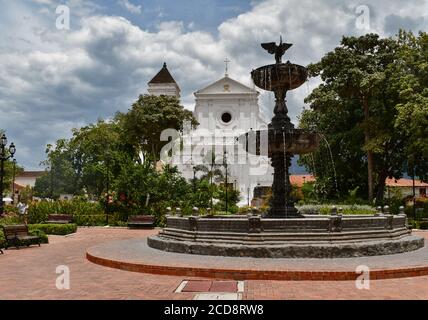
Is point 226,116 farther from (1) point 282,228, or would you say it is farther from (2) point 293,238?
(2) point 293,238

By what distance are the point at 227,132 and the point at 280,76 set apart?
47.7m

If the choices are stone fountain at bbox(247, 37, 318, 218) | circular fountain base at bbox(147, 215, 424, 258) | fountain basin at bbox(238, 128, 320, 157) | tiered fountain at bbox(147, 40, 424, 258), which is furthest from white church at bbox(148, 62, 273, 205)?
circular fountain base at bbox(147, 215, 424, 258)

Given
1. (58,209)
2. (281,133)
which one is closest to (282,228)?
(281,133)

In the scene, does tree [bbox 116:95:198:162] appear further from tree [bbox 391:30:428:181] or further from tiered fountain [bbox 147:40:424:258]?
tiered fountain [bbox 147:40:424:258]

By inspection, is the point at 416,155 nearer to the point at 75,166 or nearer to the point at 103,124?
the point at 103,124

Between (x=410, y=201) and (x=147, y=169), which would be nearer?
(x=147, y=169)

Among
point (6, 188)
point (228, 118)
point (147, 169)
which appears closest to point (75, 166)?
point (6, 188)

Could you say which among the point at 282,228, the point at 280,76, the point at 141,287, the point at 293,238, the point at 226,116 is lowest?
the point at 141,287

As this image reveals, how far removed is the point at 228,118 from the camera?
62.7 m

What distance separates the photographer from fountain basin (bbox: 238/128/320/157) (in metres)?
12.7

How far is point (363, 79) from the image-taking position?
30703 mm
